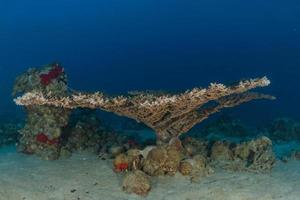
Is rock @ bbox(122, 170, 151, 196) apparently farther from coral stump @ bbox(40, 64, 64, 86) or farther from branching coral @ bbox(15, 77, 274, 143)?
coral stump @ bbox(40, 64, 64, 86)

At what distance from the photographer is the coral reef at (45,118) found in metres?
10.9

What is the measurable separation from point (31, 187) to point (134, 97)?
9.26 ft

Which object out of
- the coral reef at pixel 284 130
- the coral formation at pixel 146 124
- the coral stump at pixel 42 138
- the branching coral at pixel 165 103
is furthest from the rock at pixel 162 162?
the coral reef at pixel 284 130

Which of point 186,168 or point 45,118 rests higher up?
point 45,118

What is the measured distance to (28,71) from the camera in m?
11.5

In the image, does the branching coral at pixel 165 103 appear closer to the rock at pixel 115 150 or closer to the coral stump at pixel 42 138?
the rock at pixel 115 150

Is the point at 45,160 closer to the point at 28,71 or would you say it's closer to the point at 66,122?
the point at 66,122

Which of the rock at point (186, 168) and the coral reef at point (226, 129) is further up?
the coral reef at point (226, 129)

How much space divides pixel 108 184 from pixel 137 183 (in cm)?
75

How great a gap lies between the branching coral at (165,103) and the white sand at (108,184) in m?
1.33

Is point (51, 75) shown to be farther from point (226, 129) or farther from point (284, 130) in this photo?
point (284, 130)

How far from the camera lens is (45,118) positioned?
10.9m

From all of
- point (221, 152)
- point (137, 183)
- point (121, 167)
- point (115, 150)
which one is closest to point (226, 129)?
point (221, 152)

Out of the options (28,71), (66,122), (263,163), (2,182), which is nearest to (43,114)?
(66,122)
